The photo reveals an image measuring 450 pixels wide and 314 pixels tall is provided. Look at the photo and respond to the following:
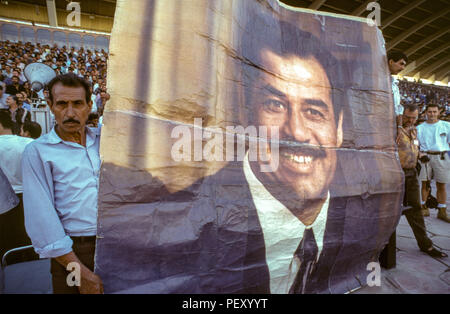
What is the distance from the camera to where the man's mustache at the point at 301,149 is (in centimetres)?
152

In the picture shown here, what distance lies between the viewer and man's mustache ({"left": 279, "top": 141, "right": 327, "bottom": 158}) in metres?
1.52

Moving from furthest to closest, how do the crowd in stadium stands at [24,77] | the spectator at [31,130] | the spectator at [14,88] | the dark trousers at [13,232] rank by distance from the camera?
the spectator at [14,88], the crowd in stadium stands at [24,77], the spectator at [31,130], the dark trousers at [13,232]

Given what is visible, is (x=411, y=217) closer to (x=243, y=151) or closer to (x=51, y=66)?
(x=243, y=151)

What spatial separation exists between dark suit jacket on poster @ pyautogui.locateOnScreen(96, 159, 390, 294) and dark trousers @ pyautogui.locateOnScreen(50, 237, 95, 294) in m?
0.09

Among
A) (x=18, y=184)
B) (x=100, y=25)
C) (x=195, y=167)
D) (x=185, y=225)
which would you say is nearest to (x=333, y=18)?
(x=195, y=167)

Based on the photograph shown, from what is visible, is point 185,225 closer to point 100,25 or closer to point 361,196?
point 361,196

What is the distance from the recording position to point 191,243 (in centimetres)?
119

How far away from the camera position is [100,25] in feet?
69.9

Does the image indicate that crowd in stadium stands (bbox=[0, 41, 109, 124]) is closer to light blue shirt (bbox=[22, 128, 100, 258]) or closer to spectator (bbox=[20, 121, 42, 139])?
light blue shirt (bbox=[22, 128, 100, 258])

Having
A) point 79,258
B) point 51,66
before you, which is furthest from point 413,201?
point 51,66

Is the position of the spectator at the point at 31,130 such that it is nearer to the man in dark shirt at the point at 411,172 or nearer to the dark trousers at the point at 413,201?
the man in dark shirt at the point at 411,172

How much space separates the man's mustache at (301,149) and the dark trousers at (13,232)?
7.23ft

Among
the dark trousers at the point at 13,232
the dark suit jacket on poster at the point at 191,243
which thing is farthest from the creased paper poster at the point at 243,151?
the dark trousers at the point at 13,232

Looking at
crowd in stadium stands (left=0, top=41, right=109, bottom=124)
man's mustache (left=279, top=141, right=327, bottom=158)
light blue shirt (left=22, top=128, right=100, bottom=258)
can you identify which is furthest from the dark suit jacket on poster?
crowd in stadium stands (left=0, top=41, right=109, bottom=124)
